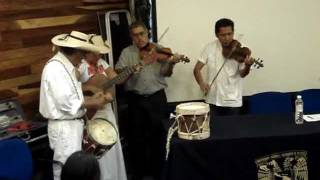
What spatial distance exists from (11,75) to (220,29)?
6.12 feet

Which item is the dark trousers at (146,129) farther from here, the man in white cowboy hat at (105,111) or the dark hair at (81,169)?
the dark hair at (81,169)

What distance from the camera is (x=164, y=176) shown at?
3502 millimetres

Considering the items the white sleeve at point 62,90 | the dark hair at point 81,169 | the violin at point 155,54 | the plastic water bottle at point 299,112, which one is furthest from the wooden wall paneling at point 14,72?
the plastic water bottle at point 299,112

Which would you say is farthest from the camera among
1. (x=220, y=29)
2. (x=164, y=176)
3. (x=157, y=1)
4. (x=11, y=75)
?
(x=157, y=1)

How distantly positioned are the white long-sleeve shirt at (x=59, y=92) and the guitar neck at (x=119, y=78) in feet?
1.81

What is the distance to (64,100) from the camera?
3328 mm

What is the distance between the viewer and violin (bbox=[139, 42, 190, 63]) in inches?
172

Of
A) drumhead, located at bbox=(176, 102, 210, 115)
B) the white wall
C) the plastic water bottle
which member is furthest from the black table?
the white wall

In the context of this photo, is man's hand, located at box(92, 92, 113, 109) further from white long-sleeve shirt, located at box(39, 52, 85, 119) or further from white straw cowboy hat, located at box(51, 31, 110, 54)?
white straw cowboy hat, located at box(51, 31, 110, 54)

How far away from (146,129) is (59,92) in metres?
1.50

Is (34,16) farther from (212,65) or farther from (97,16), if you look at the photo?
(212,65)

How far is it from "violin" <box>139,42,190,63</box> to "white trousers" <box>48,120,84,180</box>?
118 cm

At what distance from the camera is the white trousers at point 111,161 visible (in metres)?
3.90

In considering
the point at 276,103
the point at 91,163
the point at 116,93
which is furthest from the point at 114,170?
the point at 91,163
